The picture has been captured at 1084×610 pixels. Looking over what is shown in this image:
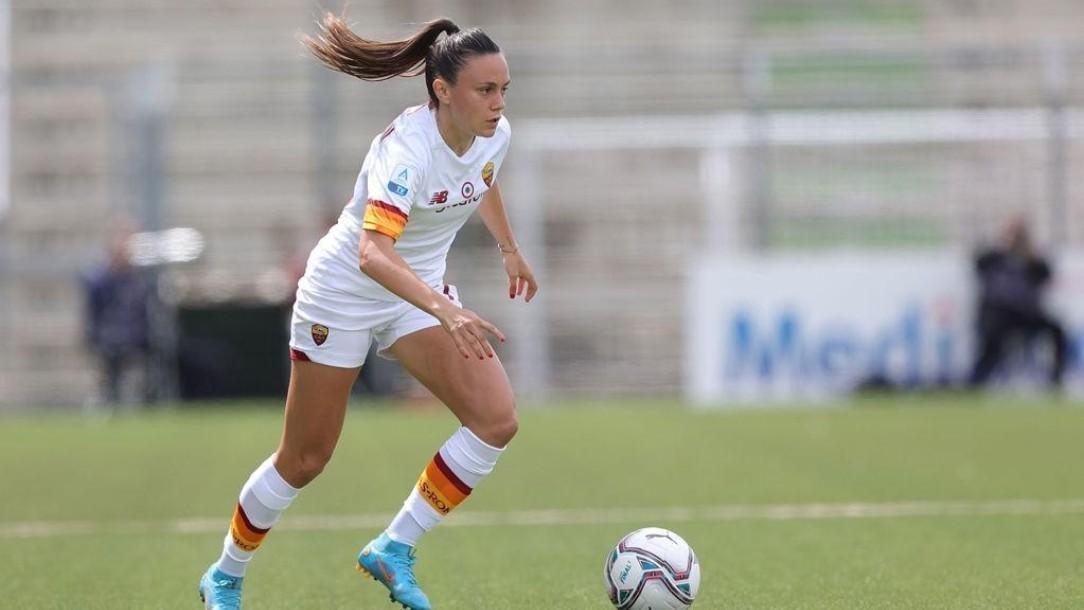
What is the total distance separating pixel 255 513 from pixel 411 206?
121 cm

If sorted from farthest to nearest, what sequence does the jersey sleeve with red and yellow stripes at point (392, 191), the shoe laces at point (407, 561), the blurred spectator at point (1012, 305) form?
1. the blurred spectator at point (1012, 305)
2. the shoe laces at point (407, 561)
3. the jersey sleeve with red and yellow stripes at point (392, 191)

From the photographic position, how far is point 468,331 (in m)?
5.45

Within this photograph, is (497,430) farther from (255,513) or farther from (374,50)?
(374,50)

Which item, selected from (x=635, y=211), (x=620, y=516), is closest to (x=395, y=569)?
(x=620, y=516)

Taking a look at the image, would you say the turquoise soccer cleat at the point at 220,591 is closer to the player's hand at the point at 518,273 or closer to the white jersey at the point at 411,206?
the white jersey at the point at 411,206

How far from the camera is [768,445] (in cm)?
1343

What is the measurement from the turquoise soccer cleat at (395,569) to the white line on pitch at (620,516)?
3011 mm

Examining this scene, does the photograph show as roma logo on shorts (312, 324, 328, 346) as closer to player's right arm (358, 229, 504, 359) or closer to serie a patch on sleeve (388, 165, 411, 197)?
player's right arm (358, 229, 504, 359)

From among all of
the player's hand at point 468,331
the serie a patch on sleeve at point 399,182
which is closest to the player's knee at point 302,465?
the player's hand at point 468,331

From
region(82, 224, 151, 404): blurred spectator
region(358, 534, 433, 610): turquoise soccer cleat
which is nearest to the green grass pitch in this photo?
region(358, 534, 433, 610): turquoise soccer cleat

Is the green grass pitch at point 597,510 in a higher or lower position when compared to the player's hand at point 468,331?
lower

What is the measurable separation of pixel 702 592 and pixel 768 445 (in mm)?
6947

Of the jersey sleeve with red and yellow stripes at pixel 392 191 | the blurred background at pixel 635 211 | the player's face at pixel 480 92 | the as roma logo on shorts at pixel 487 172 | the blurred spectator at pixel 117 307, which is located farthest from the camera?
the blurred background at pixel 635 211

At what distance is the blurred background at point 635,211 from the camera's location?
18.9m
